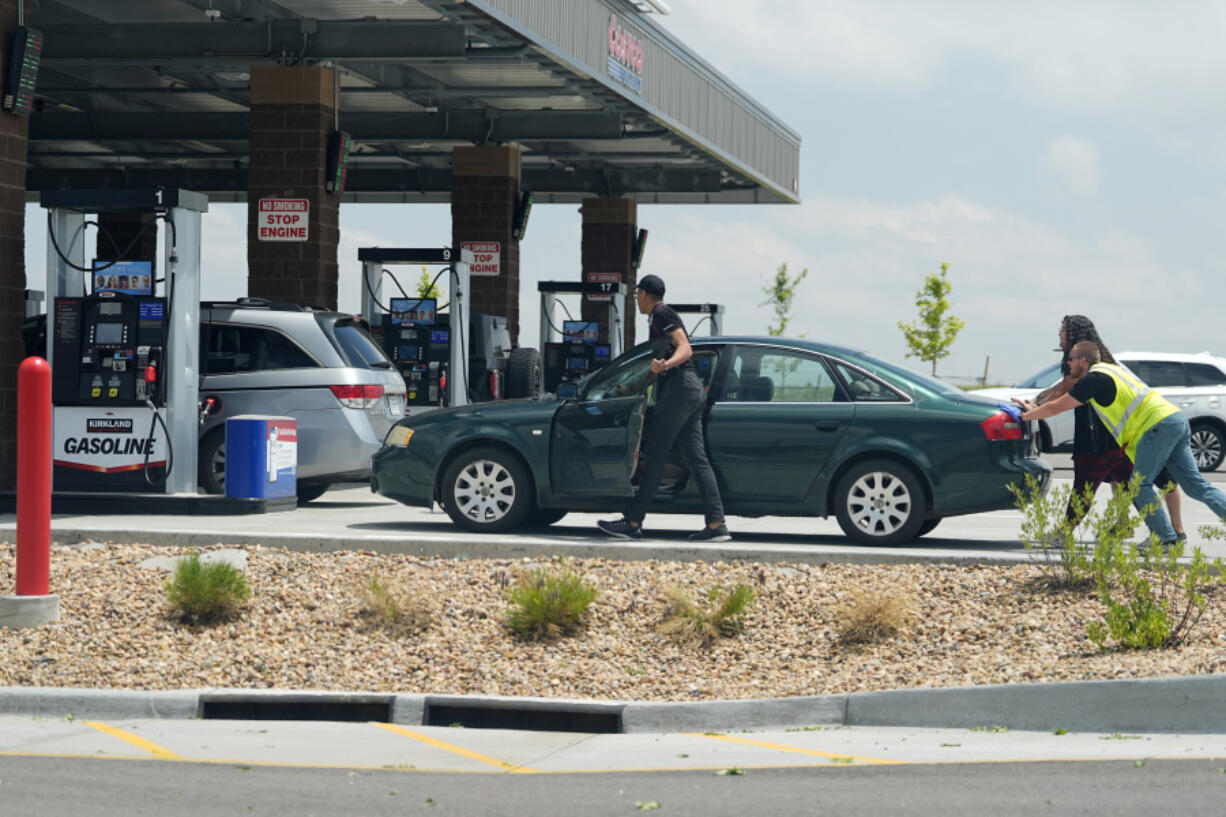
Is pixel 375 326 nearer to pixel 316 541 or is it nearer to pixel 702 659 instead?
pixel 316 541

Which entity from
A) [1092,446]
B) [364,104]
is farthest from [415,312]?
[1092,446]

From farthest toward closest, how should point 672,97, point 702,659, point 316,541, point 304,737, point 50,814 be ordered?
point 672,97 < point 316,541 < point 702,659 < point 304,737 < point 50,814

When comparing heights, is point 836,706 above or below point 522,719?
above

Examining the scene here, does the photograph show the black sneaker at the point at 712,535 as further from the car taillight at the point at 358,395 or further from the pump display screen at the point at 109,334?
the pump display screen at the point at 109,334

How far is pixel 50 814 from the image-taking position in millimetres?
6195

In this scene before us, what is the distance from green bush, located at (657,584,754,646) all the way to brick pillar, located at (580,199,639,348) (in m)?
24.9

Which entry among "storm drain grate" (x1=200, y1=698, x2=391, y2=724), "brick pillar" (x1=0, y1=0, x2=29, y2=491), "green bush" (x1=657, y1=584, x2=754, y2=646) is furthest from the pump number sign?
"storm drain grate" (x1=200, y1=698, x2=391, y2=724)

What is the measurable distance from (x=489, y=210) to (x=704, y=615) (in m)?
19.1

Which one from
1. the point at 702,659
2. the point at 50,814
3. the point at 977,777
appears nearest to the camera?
the point at 50,814

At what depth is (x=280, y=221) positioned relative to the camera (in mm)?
20922

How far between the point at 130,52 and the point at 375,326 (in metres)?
4.64

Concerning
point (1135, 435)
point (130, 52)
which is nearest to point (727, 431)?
point (1135, 435)

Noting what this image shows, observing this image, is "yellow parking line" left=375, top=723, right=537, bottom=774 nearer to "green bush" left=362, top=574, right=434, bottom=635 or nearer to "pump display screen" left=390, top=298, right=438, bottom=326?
"green bush" left=362, top=574, right=434, bottom=635

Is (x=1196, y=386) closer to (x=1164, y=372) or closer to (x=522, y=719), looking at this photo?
(x=1164, y=372)
